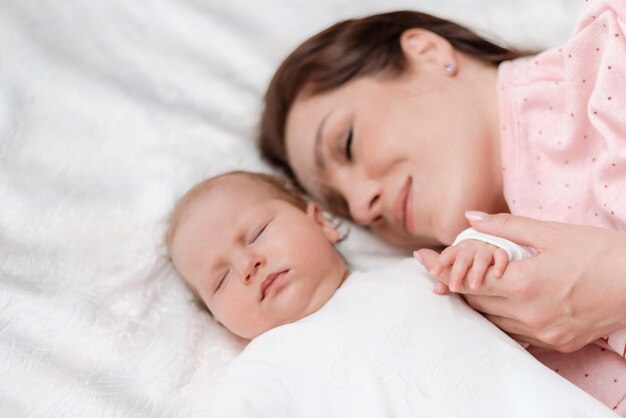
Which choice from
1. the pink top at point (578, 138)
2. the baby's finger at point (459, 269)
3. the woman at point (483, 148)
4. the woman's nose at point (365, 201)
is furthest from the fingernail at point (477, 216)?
the woman's nose at point (365, 201)

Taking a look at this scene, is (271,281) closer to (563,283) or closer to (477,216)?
(477,216)

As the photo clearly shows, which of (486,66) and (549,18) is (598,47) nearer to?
(486,66)

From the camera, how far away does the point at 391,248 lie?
71.0 inches

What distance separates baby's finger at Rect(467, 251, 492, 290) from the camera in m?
1.19

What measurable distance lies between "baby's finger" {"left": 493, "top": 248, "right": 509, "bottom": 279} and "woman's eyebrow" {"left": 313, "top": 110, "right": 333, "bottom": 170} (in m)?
0.57

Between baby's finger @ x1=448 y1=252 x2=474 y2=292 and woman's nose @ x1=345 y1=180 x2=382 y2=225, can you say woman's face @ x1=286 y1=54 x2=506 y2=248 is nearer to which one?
woman's nose @ x1=345 y1=180 x2=382 y2=225

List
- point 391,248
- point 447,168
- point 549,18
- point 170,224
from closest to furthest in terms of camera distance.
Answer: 1. point 447,168
2. point 170,224
3. point 391,248
4. point 549,18

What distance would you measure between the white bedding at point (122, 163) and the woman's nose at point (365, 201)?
11cm

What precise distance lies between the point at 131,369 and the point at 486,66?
958 mm

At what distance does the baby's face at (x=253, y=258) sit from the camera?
1453mm

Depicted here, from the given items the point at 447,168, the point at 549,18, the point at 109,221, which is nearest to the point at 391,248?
the point at 447,168

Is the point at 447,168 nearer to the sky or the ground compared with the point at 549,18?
nearer to the ground

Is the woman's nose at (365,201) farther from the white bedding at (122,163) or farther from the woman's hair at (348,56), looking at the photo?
the woman's hair at (348,56)

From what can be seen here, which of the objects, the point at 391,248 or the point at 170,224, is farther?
the point at 391,248
